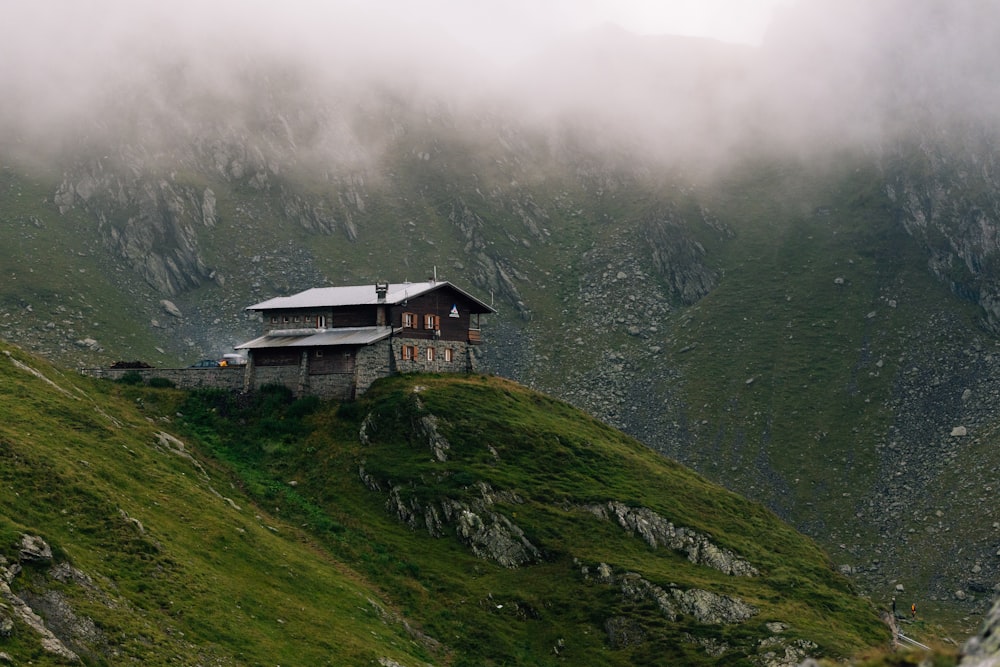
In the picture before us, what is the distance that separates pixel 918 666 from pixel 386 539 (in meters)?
52.3

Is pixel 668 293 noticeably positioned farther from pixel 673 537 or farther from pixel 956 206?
pixel 673 537

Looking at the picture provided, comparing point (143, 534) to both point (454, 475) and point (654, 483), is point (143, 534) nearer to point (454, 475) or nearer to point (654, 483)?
point (454, 475)

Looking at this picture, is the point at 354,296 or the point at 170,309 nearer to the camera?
the point at 354,296

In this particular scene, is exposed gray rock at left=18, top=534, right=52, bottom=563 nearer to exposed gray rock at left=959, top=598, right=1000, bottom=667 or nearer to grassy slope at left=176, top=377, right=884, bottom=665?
grassy slope at left=176, top=377, right=884, bottom=665

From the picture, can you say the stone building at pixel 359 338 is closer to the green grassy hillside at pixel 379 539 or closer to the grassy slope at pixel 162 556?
the green grassy hillside at pixel 379 539

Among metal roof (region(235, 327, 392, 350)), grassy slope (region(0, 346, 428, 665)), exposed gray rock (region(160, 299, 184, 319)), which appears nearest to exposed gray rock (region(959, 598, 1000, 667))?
grassy slope (region(0, 346, 428, 665))

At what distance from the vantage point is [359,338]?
3524 inches

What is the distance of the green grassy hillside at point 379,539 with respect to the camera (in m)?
50.8

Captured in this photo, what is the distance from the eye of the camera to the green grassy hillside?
5081cm

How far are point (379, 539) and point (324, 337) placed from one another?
2512 cm

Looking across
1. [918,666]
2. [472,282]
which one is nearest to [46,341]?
[472,282]

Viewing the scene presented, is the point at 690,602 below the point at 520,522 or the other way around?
below

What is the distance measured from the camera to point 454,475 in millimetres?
75812

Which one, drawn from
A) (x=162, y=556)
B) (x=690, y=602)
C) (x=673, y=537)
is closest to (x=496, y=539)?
(x=673, y=537)
